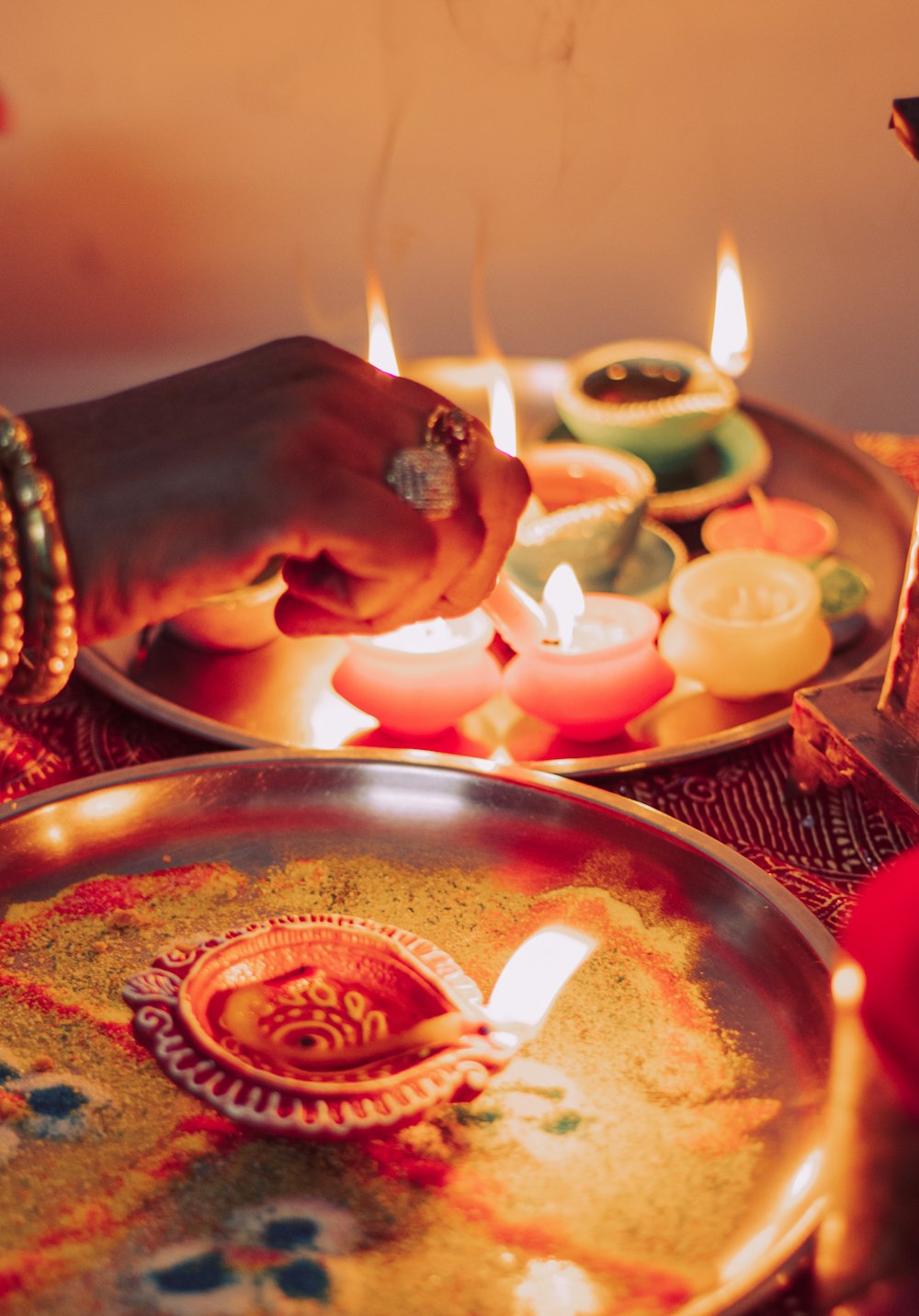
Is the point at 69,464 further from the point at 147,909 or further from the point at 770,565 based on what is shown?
the point at 770,565

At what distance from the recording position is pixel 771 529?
1.21 meters

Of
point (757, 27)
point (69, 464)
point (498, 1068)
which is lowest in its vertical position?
point (498, 1068)

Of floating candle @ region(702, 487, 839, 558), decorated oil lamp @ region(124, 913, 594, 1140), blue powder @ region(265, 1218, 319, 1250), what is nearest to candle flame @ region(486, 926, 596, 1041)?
decorated oil lamp @ region(124, 913, 594, 1140)

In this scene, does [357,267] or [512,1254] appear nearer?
[512,1254]

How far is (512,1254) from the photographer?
0.55m

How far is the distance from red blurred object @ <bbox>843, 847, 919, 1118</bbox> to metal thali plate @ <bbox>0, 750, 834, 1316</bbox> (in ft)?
0.50

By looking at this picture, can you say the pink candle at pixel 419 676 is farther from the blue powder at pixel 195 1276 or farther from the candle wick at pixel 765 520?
the blue powder at pixel 195 1276

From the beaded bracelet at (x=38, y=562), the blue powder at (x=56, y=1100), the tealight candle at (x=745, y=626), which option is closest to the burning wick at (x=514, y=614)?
the tealight candle at (x=745, y=626)

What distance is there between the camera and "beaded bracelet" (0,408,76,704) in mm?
722

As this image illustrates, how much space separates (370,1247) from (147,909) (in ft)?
0.88

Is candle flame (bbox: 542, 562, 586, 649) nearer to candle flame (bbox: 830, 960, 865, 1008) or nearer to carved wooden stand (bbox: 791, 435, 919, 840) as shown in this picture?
carved wooden stand (bbox: 791, 435, 919, 840)

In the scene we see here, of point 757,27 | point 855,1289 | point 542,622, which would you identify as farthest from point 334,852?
point 757,27

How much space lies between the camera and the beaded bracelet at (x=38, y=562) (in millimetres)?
722

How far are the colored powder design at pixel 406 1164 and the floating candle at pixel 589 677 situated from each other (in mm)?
221
